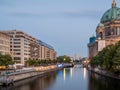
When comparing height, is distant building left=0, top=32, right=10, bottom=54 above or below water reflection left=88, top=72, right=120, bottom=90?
above

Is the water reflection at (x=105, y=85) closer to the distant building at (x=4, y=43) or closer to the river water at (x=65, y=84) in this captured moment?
the river water at (x=65, y=84)

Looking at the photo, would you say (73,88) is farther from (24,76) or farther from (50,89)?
(24,76)

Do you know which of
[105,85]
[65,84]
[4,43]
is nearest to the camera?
[105,85]

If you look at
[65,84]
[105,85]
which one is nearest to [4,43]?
[65,84]

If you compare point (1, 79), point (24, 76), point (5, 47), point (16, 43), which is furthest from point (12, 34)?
point (1, 79)

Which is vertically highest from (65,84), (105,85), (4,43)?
(4,43)

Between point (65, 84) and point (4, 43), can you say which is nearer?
point (65, 84)

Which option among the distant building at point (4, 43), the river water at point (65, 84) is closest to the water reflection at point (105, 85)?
the river water at point (65, 84)

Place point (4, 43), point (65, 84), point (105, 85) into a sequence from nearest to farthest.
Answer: point (105, 85) < point (65, 84) < point (4, 43)

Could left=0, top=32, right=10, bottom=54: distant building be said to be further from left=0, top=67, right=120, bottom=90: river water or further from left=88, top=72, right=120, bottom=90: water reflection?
left=88, top=72, right=120, bottom=90: water reflection

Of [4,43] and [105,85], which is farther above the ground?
[4,43]

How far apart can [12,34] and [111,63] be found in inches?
3768

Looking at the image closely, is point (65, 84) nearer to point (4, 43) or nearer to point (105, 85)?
point (105, 85)

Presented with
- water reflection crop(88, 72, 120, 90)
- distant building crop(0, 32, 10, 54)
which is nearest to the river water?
water reflection crop(88, 72, 120, 90)
